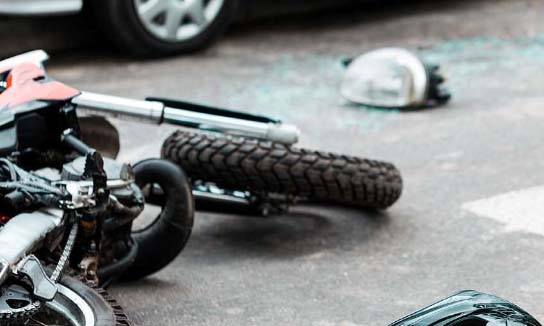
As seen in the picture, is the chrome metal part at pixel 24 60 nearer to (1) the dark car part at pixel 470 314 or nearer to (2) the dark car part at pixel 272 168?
(2) the dark car part at pixel 272 168

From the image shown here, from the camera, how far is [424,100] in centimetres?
675

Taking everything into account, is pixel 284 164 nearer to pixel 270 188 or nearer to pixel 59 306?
pixel 270 188

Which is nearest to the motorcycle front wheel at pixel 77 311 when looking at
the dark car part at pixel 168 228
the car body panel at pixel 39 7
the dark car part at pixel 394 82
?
the dark car part at pixel 168 228

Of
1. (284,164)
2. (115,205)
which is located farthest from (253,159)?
(115,205)

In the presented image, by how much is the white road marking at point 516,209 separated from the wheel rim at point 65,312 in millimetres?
2009

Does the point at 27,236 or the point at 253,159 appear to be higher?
the point at 27,236

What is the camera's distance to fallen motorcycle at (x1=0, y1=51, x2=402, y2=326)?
3.29 meters

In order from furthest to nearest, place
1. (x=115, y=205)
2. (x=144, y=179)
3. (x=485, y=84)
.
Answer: (x=485, y=84) < (x=144, y=179) < (x=115, y=205)

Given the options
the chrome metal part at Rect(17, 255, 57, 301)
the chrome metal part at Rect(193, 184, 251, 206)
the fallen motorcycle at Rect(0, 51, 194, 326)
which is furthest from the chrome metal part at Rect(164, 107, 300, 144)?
the chrome metal part at Rect(17, 255, 57, 301)

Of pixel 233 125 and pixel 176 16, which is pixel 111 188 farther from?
pixel 176 16

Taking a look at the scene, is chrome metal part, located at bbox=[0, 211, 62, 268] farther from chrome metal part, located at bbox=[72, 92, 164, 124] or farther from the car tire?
the car tire

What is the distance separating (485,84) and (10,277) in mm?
4532

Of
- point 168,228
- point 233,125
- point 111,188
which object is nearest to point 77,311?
point 111,188

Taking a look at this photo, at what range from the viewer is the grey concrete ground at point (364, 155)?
4207 millimetres
